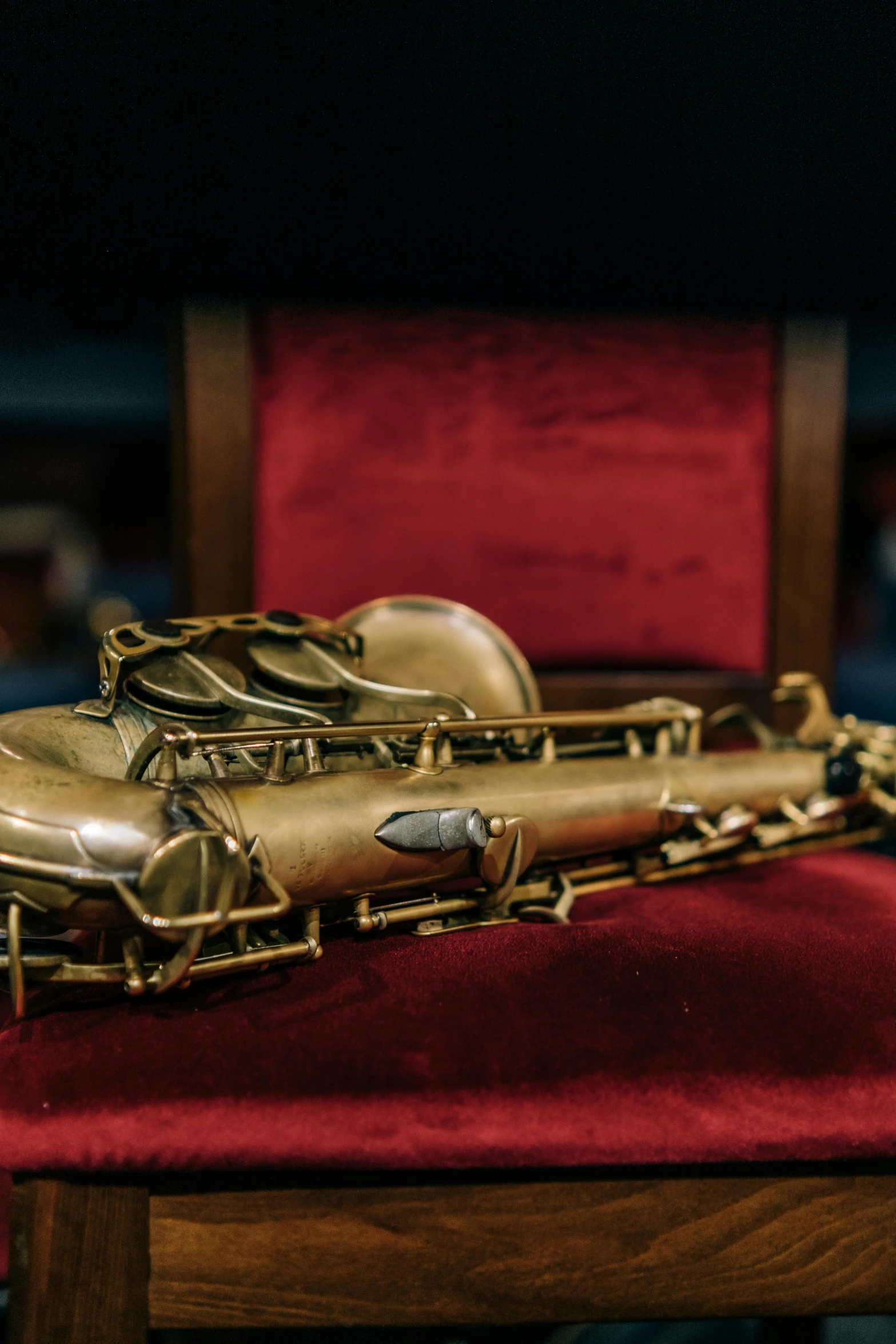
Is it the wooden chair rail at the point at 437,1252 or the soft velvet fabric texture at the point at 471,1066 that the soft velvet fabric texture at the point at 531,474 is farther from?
the wooden chair rail at the point at 437,1252

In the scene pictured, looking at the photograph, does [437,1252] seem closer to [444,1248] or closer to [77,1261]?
[444,1248]

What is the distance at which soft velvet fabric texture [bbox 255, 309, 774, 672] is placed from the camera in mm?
1441

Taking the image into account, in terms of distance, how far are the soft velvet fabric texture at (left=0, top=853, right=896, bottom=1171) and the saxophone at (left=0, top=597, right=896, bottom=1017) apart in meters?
0.05

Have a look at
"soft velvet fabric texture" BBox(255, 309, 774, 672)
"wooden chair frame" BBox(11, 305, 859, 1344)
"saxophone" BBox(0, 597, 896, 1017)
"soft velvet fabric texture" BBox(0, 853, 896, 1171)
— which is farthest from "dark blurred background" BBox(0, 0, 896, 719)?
"wooden chair frame" BBox(11, 305, 859, 1344)

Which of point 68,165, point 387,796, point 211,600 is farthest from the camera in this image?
point 211,600

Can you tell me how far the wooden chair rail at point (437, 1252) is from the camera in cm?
65

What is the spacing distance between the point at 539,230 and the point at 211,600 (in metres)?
0.73

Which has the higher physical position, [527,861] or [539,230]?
[539,230]

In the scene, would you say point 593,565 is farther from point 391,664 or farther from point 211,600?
point 211,600

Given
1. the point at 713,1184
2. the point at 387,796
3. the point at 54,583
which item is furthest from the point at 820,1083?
the point at 54,583

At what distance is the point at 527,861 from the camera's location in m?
0.89

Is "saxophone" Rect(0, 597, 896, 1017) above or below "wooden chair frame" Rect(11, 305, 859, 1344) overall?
above

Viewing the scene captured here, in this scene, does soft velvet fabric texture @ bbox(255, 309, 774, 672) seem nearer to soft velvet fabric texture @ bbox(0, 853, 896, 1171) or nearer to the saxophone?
the saxophone

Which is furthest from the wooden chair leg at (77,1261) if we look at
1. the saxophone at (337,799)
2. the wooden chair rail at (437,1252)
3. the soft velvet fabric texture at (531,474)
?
the soft velvet fabric texture at (531,474)
